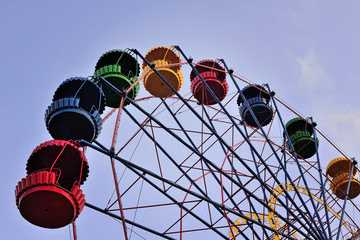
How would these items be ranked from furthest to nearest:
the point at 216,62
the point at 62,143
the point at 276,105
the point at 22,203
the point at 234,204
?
the point at 216,62 → the point at 276,105 → the point at 234,204 → the point at 62,143 → the point at 22,203

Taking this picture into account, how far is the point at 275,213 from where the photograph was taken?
1538 cm

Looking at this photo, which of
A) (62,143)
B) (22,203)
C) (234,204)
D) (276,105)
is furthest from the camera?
(276,105)

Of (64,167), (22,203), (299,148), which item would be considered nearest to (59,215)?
(22,203)

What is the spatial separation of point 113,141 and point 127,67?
700cm

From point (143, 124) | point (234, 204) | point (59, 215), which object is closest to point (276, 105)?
point (234, 204)

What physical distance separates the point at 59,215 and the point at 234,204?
7.95 metres

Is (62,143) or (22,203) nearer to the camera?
(22,203)

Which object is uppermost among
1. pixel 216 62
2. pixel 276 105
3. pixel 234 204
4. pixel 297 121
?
pixel 216 62

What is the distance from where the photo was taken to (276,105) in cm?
1808

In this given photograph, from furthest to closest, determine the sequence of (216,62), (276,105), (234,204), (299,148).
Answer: (299,148) < (216,62) < (276,105) < (234,204)

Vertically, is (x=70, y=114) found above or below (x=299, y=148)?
below

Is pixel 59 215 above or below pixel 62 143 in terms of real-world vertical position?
below

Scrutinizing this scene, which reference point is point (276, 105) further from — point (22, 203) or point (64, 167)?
point (22, 203)

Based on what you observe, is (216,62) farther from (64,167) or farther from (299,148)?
(64,167)
